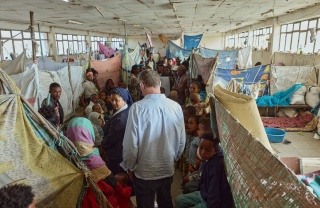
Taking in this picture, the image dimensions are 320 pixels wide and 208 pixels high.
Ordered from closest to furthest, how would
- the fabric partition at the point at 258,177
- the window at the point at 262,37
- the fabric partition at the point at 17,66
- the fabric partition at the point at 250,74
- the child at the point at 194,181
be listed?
the fabric partition at the point at 258,177
the child at the point at 194,181
the fabric partition at the point at 17,66
the fabric partition at the point at 250,74
the window at the point at 262,37

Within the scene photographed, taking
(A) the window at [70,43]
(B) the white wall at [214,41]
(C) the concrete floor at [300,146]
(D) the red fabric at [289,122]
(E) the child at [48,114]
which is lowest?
(C) the concrete floor at [300,146]

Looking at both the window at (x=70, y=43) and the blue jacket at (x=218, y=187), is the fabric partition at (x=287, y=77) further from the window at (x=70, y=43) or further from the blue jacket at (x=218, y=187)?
the window at (x=70, y=43)

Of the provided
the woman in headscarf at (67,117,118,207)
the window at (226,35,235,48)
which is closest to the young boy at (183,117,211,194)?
the woman in headscarf at (67,117,118,207)

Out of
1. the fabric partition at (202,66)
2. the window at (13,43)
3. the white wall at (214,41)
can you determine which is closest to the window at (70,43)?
the window at (13,43)

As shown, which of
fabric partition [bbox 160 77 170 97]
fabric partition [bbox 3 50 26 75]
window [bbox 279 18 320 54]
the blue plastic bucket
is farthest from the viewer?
window [bbox 279 18 320 54]

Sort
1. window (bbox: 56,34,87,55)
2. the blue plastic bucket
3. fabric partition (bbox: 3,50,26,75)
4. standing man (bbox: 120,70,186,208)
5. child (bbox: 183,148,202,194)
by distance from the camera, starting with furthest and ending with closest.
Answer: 1. window (bbox: 56,34,87,55)
2. fabric partition (bbox: 3,50,26,75)
3. the blue plastic bucket
4. child (bbox: 183,148,202,194)
5. standing man (bbox: 120,70,186,208)

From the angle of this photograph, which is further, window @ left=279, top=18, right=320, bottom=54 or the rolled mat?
window @ left=279, top=18, right=320, bottom=54

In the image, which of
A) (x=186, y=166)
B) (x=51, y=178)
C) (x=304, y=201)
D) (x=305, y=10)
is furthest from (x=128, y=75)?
(x=304, y=201)

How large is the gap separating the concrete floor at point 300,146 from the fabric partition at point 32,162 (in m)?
3.11

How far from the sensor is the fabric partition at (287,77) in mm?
5305

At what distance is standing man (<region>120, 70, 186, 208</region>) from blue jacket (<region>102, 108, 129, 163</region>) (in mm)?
442

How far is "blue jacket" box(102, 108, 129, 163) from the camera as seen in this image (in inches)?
97.0

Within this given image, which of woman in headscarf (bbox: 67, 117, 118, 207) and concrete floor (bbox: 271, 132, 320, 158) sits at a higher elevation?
woman in headscarf (bbox: 67, 117, 118, 207)

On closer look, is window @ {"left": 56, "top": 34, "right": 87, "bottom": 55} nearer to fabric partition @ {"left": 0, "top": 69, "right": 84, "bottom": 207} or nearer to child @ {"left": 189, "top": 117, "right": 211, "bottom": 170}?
child @ {"left": 189, "top": 117, "right": 211, "bottom": 170}
